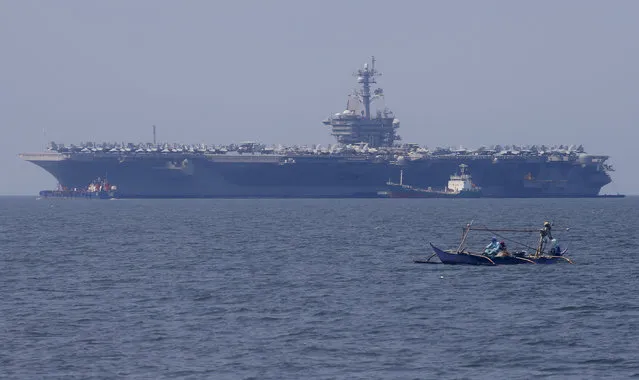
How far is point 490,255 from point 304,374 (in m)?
21.7

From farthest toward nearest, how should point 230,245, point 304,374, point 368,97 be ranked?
point 368,97 → point 230,245 → point 304,374

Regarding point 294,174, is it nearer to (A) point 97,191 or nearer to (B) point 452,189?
(B) point 452,189

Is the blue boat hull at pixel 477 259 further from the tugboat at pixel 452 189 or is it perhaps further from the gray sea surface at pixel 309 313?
the tugboat at pixel 452 189

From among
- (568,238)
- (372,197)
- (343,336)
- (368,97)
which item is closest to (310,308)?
(343,336)

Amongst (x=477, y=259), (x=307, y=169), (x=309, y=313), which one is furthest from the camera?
(x=307, y=169)

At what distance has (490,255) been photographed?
43406mm

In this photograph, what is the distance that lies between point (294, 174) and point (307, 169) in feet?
Result: 5.96

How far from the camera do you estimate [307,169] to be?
5379 inches

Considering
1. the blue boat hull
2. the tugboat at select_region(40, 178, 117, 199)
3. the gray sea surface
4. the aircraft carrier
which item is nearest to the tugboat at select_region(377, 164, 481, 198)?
the aircraft carrier

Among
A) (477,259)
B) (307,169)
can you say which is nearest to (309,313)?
(477,259)

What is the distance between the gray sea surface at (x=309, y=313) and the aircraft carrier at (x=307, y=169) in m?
79.6

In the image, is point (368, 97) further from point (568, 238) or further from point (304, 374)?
point (304, 374)

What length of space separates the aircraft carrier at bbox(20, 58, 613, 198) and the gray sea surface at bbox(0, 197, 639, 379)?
7958 cm

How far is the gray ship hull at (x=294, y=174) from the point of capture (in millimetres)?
135750
